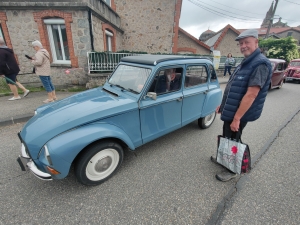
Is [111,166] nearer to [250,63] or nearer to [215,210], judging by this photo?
[215,210]

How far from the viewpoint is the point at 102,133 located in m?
1.95

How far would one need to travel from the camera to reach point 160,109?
2.55 metres

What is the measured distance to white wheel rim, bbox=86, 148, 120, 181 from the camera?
2086mm

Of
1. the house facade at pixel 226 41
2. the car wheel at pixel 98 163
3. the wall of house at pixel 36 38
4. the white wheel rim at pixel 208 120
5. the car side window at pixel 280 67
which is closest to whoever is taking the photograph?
the car wheel at pixel 98 163

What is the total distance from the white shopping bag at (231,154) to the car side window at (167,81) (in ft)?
3.89

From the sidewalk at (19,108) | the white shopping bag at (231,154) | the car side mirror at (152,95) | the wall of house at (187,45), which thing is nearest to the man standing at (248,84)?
the white shopping bag at (231,154)

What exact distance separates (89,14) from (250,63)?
Result: 265 inches

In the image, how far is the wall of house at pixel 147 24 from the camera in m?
10.5

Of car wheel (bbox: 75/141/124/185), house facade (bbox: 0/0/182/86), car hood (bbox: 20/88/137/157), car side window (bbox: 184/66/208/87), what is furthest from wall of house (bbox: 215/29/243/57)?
car wheel (bbox: 75/141/124/185)

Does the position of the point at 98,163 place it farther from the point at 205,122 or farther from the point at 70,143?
the point at 205,122

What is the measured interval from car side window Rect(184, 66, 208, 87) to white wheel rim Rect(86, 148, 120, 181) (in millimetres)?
1843

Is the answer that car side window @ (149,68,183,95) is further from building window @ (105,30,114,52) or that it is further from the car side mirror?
building window @ (105,30,114,52)

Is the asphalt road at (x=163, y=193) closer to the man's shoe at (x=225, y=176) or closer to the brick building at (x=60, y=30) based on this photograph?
the man's shoe at (x=225, y=176)

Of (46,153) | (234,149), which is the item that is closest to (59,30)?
(46,153)
